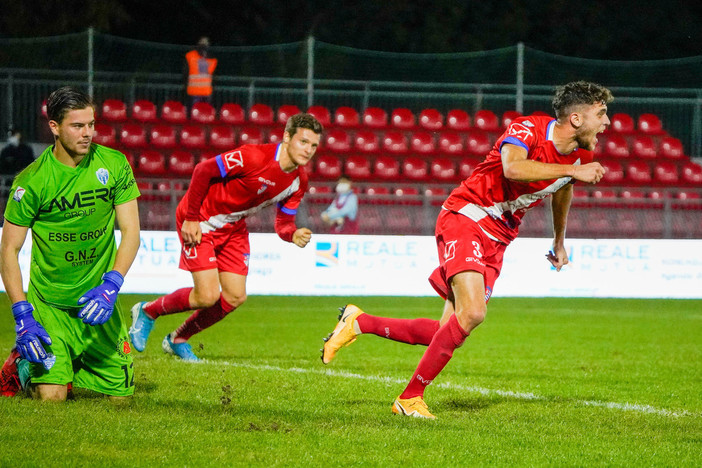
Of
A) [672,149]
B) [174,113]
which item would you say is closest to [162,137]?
[174,113]

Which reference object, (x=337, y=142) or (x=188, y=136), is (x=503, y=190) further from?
(x=188, y=136)

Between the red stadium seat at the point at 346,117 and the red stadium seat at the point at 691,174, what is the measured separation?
23.4ft

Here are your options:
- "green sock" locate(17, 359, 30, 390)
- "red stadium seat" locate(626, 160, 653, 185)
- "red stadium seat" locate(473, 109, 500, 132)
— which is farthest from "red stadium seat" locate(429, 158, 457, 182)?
"green sock" locate(17, 359, 30, 390)

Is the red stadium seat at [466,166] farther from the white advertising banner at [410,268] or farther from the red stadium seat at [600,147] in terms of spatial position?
the white advertising banner at [410,268]

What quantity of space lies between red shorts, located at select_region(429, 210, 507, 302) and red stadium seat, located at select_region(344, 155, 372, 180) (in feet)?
44.4

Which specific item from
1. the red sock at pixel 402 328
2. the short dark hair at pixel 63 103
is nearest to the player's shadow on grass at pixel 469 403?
the red sock at pixel 402 328

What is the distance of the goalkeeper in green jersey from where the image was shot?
5672mm

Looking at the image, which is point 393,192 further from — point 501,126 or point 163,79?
point 163,79

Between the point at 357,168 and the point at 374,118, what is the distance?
5.98ft

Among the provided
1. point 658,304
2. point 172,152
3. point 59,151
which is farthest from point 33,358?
point 172,152

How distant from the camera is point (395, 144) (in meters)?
21.0

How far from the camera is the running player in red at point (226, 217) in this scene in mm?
7773

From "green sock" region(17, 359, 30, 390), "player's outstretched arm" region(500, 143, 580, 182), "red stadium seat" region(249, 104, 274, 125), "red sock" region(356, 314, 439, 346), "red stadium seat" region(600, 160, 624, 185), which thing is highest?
"red stadium seat" region(249, 104, 274, 125)

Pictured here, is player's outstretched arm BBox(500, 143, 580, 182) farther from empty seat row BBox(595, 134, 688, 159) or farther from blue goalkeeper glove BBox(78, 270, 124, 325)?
empty seat row BBox(595, 134, 688, 159)
